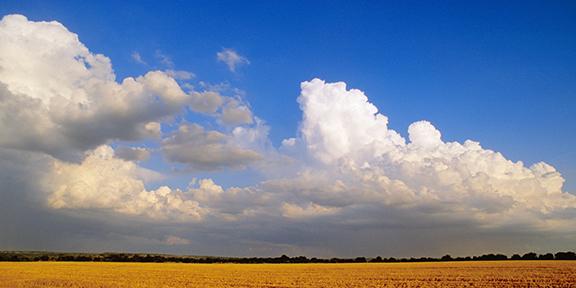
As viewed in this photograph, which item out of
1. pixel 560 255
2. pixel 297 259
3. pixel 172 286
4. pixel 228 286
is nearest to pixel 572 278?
pixel 228 286

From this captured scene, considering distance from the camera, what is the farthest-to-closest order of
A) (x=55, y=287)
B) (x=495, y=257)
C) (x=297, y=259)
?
(x=297, y=259) → (x=495, y=257) → (x=55, y=287)

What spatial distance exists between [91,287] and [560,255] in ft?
351

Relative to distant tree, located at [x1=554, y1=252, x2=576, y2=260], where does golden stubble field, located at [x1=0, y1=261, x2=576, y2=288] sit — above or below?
below

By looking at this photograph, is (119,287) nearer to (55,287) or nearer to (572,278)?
(55,287)

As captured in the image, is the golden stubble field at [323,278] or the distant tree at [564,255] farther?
the distant tree at [564,255]

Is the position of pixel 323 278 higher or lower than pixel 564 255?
lower

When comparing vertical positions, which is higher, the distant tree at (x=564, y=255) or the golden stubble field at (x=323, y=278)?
the distant tree at (x=564, y=255)

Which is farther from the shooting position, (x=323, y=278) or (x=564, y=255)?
(x=564, y=255)

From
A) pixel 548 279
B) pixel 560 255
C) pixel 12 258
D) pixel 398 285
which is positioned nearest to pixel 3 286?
pixel 398 285

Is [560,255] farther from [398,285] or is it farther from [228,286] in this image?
[228,286]

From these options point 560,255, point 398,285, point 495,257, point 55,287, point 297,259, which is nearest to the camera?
point 398,285

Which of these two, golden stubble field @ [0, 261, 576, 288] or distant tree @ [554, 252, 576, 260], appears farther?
distant tree @ [554, 252, 576, 260]

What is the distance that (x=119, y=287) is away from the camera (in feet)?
127

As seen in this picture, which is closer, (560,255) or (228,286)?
(228,286)
